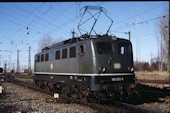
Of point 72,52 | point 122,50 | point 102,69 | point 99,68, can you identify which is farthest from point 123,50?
point 72,52

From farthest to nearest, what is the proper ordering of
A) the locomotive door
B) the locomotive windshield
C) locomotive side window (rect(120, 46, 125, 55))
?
locomotive side window (rect(120, 46, 125, 55)), the locomotive door, the locomotive windshield

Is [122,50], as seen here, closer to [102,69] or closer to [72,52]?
[102,69]

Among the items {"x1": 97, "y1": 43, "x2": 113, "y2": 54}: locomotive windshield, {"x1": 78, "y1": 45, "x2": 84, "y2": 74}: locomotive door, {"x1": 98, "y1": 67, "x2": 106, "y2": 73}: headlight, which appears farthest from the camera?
{"x1": 78, "y1": 45, "x2": 84, "y2": 74}: locomotive door

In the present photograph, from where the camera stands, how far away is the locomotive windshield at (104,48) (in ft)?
40.0

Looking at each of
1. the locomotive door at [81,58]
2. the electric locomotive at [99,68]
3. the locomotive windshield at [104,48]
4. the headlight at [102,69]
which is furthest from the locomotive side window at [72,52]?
the headlight at [102,69]

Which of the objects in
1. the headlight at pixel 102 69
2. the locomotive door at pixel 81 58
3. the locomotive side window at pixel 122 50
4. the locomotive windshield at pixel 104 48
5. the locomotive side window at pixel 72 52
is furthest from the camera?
the locomotive side window at pixel 72 52

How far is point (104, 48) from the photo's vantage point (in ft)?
40.7

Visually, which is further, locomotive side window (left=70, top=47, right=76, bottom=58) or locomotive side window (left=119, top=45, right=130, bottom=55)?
locomotive side window (left=70, top=47, right=76, bottom=58)

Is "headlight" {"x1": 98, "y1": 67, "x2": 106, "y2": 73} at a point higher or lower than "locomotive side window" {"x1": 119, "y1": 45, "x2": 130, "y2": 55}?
lower

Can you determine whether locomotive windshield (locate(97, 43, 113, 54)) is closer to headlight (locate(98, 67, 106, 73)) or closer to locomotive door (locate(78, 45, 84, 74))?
headlight (locate(98, 67, 106, 73))

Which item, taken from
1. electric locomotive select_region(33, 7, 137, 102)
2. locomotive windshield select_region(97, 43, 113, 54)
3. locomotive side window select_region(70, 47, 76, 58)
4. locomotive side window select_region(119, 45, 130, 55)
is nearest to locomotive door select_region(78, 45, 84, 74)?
electric locomotive select_region(33, 7, 137, 102)

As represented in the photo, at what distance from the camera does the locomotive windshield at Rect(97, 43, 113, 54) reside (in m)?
12.2

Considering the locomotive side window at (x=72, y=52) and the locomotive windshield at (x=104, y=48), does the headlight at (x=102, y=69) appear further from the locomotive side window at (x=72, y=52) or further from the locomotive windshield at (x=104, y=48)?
the locomotive side window at (x=72, y=52)

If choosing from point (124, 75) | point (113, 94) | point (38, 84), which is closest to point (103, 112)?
point (113, 94)
